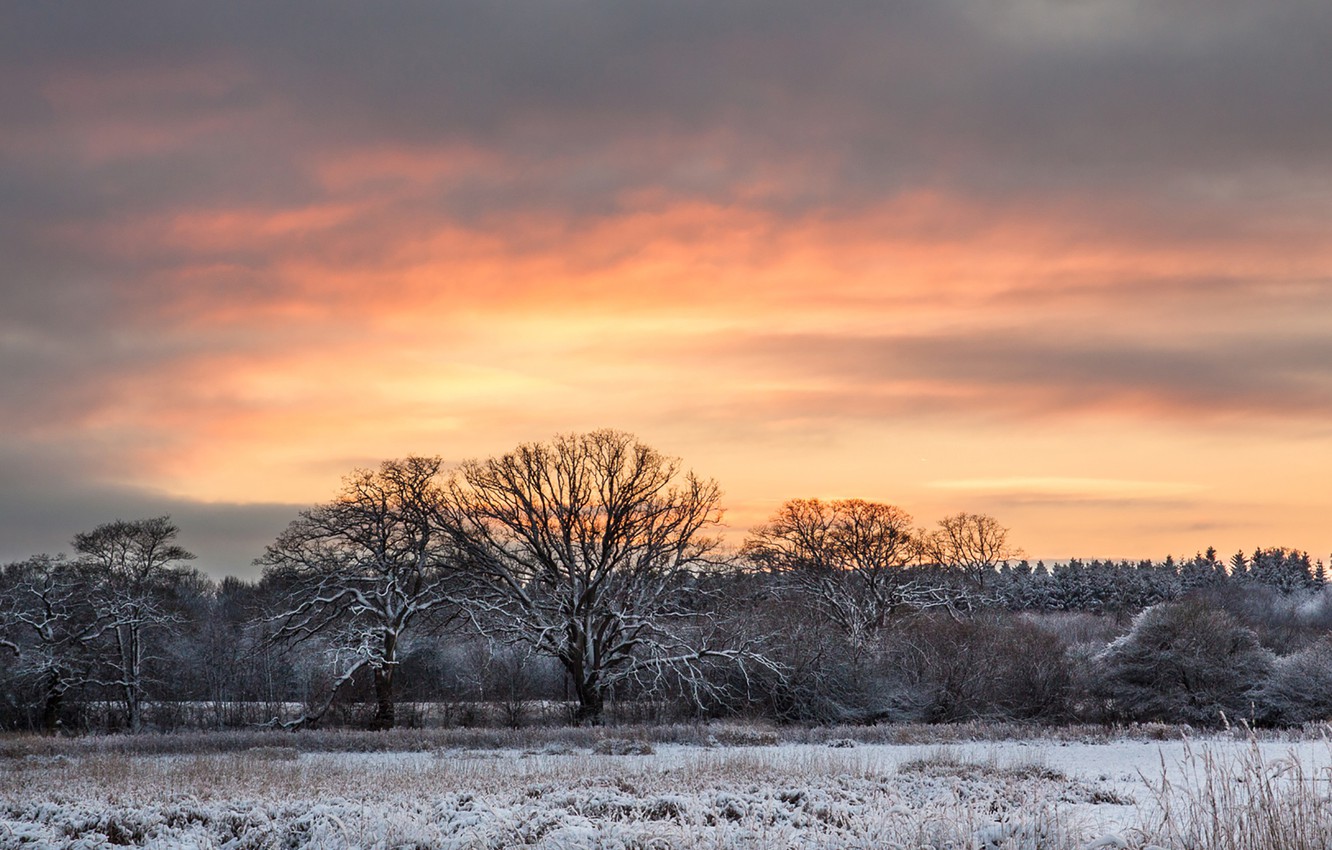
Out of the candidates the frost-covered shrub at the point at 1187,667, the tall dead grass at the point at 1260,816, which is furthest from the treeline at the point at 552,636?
the tall dead grass at the point at 1260,816

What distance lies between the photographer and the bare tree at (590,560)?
43.2 m

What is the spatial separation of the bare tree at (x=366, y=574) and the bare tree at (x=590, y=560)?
202 cm

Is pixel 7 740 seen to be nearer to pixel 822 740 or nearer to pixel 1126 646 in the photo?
pixel 822 740

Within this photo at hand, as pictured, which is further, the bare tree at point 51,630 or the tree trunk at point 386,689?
the bare tree at point 51,630

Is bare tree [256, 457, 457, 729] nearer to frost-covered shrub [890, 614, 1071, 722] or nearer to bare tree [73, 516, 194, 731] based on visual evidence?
bare tree [73, 516, 194, 731]

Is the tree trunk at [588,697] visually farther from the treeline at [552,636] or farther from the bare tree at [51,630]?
the bare tree at [51,630]

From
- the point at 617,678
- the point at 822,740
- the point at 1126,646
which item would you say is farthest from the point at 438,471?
the point at 1126,646

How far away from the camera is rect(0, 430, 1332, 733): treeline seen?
42719 mm

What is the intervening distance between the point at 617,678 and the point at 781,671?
7.41 meters

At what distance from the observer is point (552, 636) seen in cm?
4284

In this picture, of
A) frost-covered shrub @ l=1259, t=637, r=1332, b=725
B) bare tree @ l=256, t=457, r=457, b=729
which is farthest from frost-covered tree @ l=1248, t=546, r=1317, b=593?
bare tree @ l=256, t=457, r=457, b=729

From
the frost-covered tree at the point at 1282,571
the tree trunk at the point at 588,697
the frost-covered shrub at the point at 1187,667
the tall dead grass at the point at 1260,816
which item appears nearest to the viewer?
the tall dead grass at the point at 1260,816

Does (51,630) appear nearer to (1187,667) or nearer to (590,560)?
(590,560)

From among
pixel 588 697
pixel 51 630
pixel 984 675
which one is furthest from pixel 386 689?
pixel 984 675
